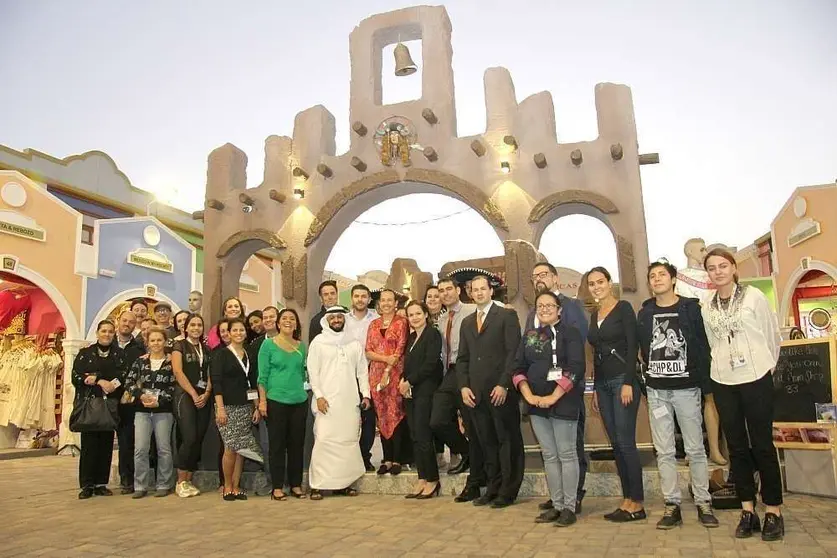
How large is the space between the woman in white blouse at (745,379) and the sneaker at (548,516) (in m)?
1.06

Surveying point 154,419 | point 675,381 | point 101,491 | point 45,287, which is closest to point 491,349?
point 675,381

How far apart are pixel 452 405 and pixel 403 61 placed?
14.1 feet

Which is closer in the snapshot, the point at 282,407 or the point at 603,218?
the point at 282,407

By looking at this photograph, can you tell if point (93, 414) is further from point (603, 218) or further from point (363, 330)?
point (603, 218)

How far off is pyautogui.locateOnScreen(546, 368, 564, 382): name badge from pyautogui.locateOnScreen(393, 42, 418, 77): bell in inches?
182

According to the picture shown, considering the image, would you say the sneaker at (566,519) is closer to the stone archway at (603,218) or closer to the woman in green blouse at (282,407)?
the woman in green blouse at (282,407)

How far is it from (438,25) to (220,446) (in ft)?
17.6

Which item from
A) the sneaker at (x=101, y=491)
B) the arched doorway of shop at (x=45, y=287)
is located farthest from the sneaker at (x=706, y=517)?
the arched doorway of shop at (x=45, y=287)

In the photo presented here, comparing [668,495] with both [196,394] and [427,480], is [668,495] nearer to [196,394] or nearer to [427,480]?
[427,480]

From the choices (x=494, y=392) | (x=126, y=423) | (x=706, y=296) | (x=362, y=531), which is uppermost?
(x=706, y=296)

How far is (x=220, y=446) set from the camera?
5898 millimetres

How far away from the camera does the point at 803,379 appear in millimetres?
5168

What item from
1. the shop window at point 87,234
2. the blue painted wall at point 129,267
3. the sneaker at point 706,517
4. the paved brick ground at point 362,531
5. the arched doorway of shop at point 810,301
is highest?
the shop window at point 87,234

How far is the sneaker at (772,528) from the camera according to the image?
3.55 metres
